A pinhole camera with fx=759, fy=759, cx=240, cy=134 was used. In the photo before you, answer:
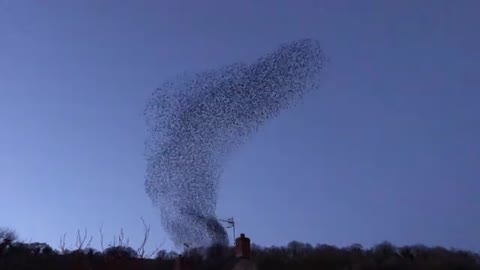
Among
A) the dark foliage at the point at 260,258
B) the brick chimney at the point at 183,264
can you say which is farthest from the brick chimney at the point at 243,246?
the brick chimney at the point at 183,264

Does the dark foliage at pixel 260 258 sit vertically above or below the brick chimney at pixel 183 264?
above

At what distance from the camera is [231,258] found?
38844 millimetres

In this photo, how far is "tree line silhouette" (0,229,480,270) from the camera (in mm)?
42562

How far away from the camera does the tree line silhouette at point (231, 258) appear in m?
42.6

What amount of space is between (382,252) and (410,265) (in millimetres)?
20491

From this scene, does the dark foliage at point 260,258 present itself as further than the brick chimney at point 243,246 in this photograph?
Yes

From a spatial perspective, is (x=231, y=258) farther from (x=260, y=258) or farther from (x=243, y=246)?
(x=260, y=258)

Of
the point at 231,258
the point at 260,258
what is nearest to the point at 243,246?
the point at 231,258

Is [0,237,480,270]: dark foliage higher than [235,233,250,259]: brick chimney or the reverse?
higher

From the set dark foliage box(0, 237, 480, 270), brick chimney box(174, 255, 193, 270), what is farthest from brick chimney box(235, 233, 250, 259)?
brick chimney box(174, 255, 193, 270)

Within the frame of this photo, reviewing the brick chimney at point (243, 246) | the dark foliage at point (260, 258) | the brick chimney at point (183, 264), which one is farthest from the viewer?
the dark foliage at point (260, 258)

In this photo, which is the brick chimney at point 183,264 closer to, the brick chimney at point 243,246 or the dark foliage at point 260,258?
the dark foliage at point 260,258

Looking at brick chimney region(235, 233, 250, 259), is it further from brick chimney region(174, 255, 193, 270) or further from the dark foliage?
brick chimney region(174, 255, 193, 270)

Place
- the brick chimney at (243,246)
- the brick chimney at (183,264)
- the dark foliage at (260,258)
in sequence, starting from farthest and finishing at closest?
the dark foliage at (260,258), the brick chimney at (183,264), the brick chimney at (243,246)
